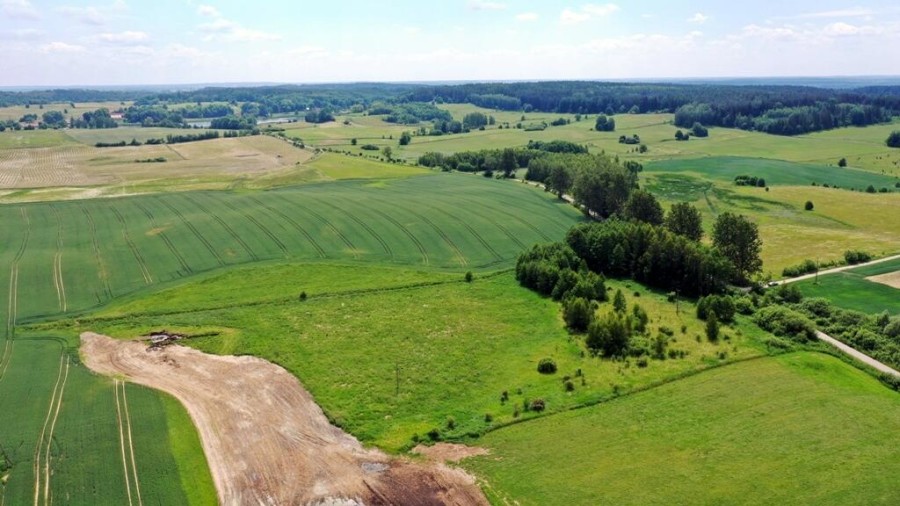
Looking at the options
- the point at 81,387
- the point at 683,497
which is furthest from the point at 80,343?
the point at 683,497

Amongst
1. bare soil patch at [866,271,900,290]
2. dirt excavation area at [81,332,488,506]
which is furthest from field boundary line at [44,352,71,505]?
bare soil patch at [866,271,900,290]

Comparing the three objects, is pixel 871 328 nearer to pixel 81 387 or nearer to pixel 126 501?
pixel 126 501

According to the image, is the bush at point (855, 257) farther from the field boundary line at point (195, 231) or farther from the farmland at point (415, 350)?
the field boundary line at point (195, 231)

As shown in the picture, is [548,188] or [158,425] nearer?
[158,425]

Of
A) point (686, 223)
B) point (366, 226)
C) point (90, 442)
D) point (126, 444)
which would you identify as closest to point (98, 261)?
point (366, 226)

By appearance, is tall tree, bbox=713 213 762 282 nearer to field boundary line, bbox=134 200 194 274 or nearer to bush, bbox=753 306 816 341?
bush, bbox=753 306 816 341
